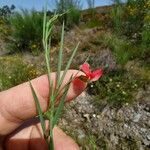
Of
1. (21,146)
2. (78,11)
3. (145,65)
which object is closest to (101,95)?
(145,65)

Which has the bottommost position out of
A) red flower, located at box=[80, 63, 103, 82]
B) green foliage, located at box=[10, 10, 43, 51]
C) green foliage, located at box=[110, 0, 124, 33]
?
green foliage, located at box=[10, 10, 43, 51]

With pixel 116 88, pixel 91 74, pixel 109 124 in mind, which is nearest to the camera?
pixel 91 74

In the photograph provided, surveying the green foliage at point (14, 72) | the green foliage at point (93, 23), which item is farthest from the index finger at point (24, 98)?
the green foliage at point (93, 23)

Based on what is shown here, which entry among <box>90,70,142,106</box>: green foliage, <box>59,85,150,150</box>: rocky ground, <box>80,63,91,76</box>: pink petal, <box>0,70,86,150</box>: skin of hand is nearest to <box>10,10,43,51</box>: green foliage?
<box>90,70,142,106</box>: green foliage

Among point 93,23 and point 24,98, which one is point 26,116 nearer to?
point 24,98

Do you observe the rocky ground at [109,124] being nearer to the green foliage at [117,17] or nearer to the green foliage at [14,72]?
the green foliage at [14,72]

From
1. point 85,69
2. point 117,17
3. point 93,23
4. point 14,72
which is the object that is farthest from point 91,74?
point 93,23

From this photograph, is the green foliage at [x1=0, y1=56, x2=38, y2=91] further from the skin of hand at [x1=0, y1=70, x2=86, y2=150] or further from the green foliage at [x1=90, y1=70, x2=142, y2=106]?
the skin of hand at [x1=0, y1=70, x2=86, y2=150]
